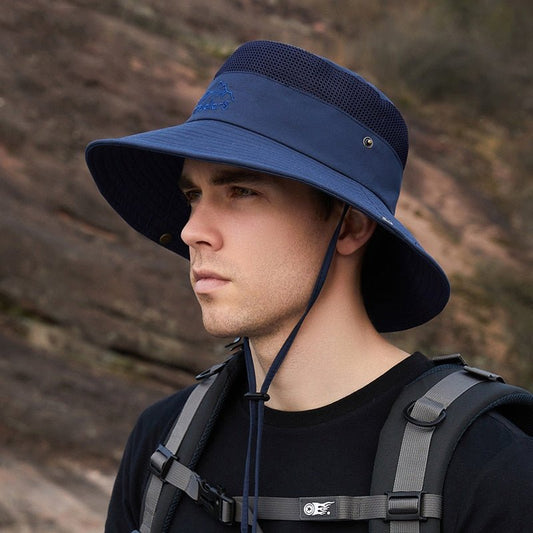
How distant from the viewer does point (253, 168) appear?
2.00m

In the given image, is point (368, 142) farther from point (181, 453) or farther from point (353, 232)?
point (181, 453)

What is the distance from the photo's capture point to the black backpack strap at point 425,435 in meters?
1.85

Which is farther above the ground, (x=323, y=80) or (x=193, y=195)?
(x=323, y=80)

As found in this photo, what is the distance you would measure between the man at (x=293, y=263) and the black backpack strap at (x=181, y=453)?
3cm

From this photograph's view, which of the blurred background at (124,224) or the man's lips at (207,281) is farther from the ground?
the blurred background at (124,224)

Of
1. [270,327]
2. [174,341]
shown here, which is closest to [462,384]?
[270,327]

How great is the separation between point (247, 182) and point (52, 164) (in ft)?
19.9

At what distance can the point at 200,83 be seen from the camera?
9.19 metres

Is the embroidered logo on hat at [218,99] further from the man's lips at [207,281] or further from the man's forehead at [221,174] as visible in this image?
the man's lips at [207,281]

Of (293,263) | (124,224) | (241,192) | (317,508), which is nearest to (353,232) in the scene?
(293,263)

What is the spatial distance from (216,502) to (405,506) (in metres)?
0.55

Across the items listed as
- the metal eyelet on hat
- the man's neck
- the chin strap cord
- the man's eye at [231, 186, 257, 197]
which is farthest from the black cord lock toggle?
the metal eyelet on hat

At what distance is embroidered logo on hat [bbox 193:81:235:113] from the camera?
2.26 metres

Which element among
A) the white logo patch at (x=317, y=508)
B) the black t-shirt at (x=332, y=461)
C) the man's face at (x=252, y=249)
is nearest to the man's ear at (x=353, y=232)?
the man's face at (x=252, y=249)
